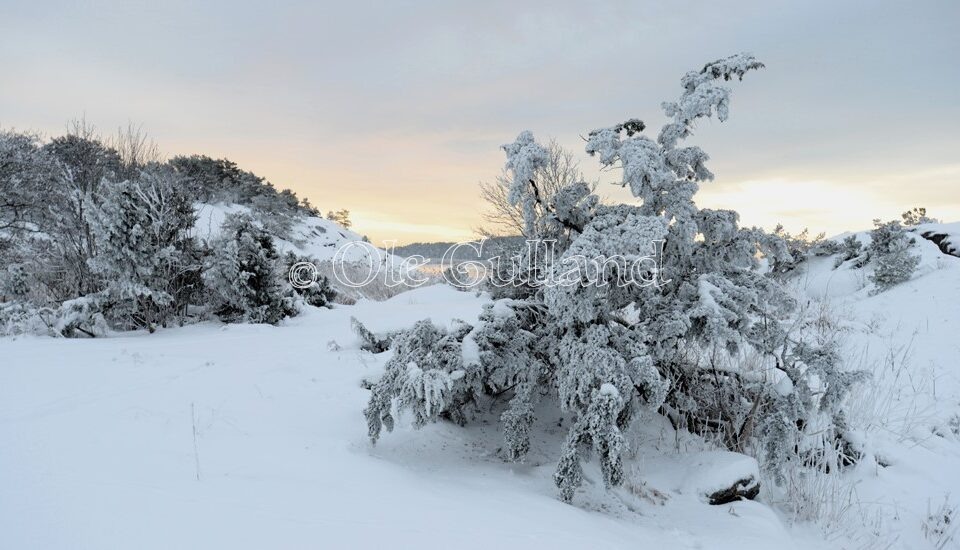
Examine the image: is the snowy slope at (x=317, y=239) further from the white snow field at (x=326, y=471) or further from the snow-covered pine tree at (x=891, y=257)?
the white snow field at (x=326, y=471)

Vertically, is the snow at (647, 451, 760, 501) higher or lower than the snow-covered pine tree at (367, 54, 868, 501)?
lower

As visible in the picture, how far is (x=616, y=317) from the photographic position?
3152 mm

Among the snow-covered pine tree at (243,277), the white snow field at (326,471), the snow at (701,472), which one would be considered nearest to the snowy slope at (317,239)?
the snow-covered pine tree at (243,277)

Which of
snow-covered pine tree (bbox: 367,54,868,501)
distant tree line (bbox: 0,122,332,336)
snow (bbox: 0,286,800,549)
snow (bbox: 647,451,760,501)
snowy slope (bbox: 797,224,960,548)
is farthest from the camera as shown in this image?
distant tree line (bbox: 0,122,332,336)

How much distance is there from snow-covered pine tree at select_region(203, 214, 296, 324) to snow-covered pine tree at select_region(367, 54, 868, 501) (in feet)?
16.6

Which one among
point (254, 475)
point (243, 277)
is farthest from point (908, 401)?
point (243, 277)

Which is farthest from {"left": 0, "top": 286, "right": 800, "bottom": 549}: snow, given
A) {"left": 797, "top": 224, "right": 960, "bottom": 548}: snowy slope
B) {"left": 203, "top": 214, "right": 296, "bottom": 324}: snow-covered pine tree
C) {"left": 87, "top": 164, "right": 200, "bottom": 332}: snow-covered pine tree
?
{"left": 203, "top": 214, "right": 296, "bottom": 324}: snow-covered pine tree

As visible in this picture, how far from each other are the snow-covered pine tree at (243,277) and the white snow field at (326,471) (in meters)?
1.93

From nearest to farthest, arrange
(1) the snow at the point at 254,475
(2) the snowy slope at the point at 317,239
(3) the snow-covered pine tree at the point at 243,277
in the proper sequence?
(1) the snow at the point at 254,475 < (3) the snow-covered pine tree at the point at 243,277 < (2) the snowy slope at the point at 317,239

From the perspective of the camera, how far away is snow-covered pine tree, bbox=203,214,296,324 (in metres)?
7.20

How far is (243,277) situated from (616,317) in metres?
5.86

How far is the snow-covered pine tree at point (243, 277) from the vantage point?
7.20 metres

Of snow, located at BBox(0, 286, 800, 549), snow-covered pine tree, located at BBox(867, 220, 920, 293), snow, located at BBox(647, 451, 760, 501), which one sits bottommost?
snow, located at BBox(647, 451, 760, 501)

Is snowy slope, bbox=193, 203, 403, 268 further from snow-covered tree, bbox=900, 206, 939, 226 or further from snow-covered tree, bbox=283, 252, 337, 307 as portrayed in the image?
snow-covered tree, bbox=900, 206, 939, 226
